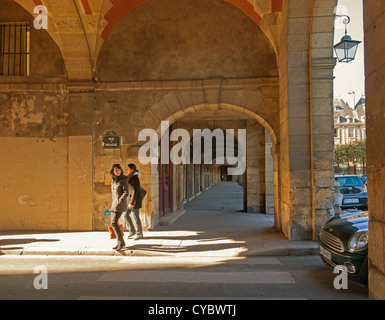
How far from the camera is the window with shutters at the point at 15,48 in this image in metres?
8.59

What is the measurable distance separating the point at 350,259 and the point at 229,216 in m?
6.62

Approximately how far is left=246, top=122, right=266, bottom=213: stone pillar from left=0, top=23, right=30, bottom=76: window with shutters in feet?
23.2

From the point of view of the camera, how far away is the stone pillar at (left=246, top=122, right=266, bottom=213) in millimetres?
11539

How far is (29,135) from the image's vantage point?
8297 mm

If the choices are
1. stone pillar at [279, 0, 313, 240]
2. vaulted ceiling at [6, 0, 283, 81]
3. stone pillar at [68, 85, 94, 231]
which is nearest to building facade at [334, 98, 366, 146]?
vaulted ceiling at [6, 0, 283, 81]

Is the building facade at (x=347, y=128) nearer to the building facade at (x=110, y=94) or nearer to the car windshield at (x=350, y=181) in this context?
the car windshield at (x=350, y=181)

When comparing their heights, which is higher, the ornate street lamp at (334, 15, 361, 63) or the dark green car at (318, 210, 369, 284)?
the ornate street lamp at (334, 15, 361, 63)

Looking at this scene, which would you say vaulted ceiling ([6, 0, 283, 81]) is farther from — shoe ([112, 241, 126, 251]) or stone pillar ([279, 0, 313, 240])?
shoe ([112, 241, 126, 251])

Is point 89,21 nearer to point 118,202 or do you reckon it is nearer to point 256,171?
point 118,202

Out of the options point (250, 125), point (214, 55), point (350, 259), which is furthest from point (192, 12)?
point (350, 259)
